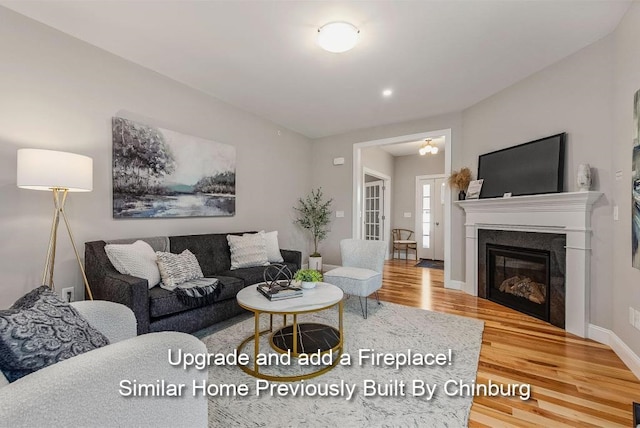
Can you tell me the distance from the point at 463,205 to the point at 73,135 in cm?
444

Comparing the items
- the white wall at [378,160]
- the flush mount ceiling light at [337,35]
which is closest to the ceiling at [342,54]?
the flush mount ceiling light at [337,35]

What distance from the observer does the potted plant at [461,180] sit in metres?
4.00

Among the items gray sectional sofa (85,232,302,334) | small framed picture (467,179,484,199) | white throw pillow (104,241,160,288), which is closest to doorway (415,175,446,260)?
small framed picture (467,179,484,199)

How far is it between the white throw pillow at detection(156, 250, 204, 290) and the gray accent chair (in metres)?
1.43

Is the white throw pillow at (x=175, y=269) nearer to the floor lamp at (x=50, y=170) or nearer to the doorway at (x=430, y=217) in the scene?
the floor lamp at (x=50, y=170)

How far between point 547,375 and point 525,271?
5.43 ft

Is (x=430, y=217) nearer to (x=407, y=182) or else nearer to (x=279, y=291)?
(x=407, y=182)

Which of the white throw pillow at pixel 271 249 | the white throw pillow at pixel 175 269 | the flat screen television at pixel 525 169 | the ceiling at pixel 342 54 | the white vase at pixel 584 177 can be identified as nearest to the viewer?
the ceiling at pixel 342 54

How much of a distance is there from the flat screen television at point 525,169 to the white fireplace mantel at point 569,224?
134 millimetres

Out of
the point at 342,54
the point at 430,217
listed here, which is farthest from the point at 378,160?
the point at 342,54

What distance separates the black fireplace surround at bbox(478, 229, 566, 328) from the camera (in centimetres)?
291

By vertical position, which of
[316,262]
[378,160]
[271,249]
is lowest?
[316,262]

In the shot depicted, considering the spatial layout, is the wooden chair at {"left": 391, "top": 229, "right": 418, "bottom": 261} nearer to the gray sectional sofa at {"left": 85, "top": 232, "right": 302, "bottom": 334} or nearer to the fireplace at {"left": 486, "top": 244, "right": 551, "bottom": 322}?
the fireplace at {"left": 486, "top": 244, "right": 551, "bottom": 322}

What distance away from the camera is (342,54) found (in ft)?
8.89
